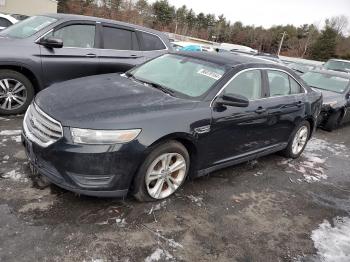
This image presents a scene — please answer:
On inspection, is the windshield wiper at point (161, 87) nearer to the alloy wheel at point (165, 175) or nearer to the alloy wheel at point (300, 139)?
the alloy wheel at point (165, 175)

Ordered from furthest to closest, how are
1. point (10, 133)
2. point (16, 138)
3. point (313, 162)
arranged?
1. point (313, 162)
2. point (10, 133)
3. point (16, 138)

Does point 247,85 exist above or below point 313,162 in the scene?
above

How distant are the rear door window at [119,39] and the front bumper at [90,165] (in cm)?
384

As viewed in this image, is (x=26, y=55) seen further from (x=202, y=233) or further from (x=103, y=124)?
(x=202, y=233)

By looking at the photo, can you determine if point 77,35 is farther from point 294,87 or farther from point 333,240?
point 333,240

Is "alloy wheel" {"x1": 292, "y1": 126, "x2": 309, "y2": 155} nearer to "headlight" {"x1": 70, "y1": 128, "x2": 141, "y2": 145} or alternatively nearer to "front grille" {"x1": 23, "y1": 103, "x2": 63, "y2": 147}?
"headlight" {"x1": 70, "y1": 128, "x2": 141, "y2": 145}

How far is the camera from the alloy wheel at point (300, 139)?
6.11 m

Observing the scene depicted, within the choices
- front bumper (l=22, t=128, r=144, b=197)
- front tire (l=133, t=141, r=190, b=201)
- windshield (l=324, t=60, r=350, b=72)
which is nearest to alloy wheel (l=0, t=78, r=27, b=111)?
front bumper (l=22, t=128, r=144, b=197)

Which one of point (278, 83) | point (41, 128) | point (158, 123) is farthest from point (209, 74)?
point (41, 128)

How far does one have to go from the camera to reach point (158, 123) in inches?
141

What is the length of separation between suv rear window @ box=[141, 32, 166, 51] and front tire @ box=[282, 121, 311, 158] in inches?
132

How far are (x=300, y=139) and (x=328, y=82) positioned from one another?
4.34 m

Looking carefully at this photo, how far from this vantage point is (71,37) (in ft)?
21.0

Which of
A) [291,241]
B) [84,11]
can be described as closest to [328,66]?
[291,241]
